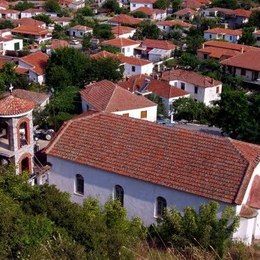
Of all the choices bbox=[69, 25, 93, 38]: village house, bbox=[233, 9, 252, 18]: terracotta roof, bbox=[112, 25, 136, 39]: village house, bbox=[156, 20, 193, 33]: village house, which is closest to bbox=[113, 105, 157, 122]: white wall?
bbox=[112, 25, 136, 39]: village house

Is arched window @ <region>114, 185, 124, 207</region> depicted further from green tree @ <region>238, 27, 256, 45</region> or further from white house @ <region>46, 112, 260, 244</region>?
green tree @ <region>238, 27, 256, 45</region>

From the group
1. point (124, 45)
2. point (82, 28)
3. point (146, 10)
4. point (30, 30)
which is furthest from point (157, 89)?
point (146, 10)

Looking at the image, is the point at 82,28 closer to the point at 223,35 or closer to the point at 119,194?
the point at 223,35

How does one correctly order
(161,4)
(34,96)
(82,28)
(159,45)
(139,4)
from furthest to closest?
(139,4), (161,4), (82,28), (159,45), (34,96)

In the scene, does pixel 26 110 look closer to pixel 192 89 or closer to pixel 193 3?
pixel 192 89

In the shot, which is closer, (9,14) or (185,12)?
(9,14)

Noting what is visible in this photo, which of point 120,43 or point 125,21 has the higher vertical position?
point 120,43

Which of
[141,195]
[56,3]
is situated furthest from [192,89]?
[56,3]
